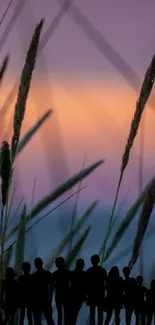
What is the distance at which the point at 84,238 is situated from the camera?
2406mm

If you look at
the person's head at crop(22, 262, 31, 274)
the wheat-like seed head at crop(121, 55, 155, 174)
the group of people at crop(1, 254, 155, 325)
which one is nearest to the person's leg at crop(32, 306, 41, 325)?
the group of people at crop(1, 254, 155, 325)

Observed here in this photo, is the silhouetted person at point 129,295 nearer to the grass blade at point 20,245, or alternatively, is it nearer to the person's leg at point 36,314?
the person's leg at point 36,314

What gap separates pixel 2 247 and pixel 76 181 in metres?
0.56

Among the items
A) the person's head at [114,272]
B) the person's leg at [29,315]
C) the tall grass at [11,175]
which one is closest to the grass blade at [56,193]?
the tall grass at [11,175]

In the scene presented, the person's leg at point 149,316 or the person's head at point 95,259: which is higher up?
the person's head at point 95,259

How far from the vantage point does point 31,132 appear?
8.39ft

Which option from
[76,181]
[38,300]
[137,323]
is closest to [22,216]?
[76,181]

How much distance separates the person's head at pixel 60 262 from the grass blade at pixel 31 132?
0.58 metres

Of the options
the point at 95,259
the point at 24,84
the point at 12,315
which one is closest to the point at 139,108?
the point at 24,84

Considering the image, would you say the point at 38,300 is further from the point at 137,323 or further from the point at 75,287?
the point at 137,323

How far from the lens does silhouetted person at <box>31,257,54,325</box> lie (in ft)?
8.46

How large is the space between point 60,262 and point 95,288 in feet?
1.36

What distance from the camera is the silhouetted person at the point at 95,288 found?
8.66 ft

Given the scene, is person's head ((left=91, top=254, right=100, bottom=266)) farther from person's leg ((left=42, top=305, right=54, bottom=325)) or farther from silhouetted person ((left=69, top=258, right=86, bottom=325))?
person's leg ((left=42, top=305, right=54, bottom=325))
